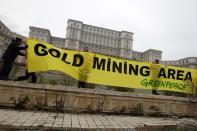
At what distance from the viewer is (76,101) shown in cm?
629

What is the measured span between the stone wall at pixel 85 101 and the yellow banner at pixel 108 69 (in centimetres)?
58

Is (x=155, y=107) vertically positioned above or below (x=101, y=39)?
below

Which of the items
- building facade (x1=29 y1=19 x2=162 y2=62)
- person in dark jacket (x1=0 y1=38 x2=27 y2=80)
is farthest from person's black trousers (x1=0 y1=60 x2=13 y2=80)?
building facade (x1=29 y1=19 x2=162 y2=62)

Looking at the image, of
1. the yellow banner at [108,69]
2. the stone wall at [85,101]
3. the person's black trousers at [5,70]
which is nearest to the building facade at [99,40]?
the yellow banner at [108,69]

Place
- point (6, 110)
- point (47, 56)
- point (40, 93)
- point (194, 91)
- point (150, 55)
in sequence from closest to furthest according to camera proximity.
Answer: point (6, 110) < point (40, 93) < point (47, 56) < point (194, 91) < point (150, 55)

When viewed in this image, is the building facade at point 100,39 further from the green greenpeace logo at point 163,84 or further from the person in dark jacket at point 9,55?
the person in dark jacket at point 9,55

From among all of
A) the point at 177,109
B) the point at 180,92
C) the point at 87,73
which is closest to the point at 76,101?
the point at 87,73

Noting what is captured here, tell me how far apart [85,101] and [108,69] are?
1.54m

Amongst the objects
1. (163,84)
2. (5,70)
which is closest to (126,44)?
(163,84)

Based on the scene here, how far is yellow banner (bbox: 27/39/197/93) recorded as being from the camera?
6579 millimetres

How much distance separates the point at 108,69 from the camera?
717cm

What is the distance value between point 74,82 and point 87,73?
1.41 m

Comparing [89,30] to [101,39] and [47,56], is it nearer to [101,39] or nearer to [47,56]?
[101,39]

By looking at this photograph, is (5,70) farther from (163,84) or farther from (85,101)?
(163,84)
